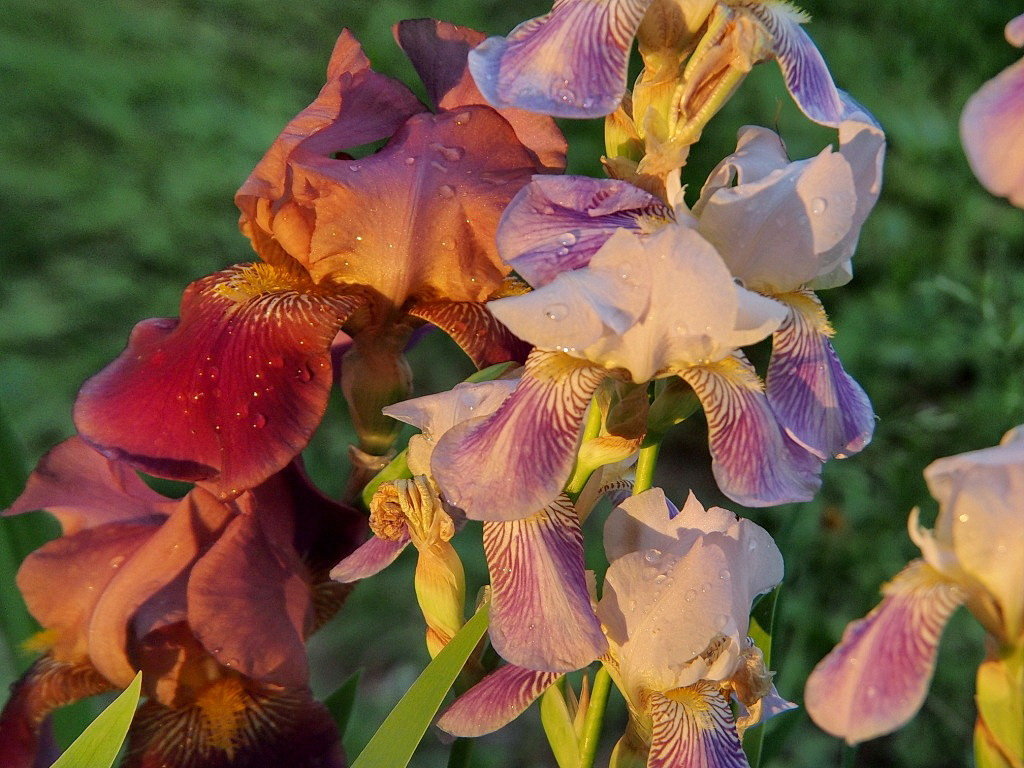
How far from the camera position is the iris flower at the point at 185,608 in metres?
0.86

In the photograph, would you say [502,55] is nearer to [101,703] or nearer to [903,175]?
[101,703]

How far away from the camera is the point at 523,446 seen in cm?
66

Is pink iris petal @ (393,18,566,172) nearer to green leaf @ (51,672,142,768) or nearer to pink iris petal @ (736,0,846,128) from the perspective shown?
pink iris petal @ (736,0,846,128)

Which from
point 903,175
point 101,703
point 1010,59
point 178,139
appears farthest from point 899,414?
point 178,139

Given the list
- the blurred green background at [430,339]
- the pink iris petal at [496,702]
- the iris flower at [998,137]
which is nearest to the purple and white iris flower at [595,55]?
the iris flower at [998,137]

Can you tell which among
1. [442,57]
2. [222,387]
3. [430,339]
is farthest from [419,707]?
[430,339]

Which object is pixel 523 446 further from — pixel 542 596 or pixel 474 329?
pixel 474 329

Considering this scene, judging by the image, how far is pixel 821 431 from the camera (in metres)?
0.70

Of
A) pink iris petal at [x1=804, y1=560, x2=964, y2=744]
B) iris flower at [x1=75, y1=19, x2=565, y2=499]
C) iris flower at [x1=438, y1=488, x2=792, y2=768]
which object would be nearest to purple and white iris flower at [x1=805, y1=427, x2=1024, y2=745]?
pink iris petal at [x1=804, y1=560, x2=964, y2=744]

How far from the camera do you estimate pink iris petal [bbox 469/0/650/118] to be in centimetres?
67

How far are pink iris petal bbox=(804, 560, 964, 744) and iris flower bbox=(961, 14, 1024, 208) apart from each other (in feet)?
0.67

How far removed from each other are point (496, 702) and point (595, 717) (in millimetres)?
69

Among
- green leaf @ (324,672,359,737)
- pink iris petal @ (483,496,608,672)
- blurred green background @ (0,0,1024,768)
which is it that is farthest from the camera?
blurred green background @ (0,0,1024,768)

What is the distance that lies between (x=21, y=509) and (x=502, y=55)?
53 centimetres
